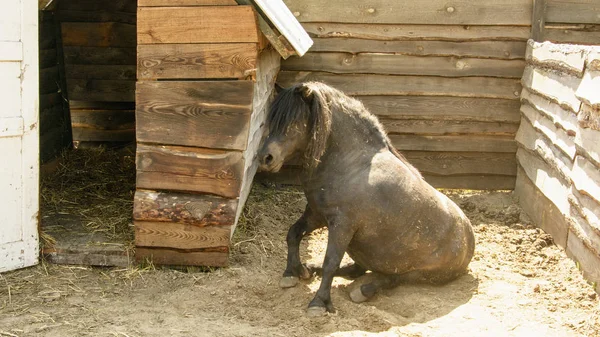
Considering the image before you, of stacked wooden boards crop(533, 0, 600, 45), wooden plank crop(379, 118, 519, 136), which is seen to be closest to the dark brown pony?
wooden plank crop(379, 118, 519, 136)

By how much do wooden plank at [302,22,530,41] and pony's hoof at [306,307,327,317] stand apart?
11.7ft

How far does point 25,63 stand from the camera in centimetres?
503

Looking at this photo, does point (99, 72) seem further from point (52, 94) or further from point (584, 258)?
point (584, 258)

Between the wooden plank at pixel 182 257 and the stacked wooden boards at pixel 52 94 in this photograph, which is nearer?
the wooden plank at pixel 182 257

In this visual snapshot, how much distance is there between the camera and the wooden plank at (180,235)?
5289 millimetres

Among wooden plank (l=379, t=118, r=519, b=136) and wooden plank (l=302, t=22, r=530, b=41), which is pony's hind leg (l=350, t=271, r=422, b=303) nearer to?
wooden plank (l=379, t=118, r=519, b=136)

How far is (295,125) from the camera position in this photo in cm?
470

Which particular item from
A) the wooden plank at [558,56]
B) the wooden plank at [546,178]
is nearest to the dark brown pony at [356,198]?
the wooden plank at [546,178]

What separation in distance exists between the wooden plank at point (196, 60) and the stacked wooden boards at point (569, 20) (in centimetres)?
359

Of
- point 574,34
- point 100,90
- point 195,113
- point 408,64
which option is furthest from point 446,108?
point 100,90

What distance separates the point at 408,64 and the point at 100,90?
3506 millimetres

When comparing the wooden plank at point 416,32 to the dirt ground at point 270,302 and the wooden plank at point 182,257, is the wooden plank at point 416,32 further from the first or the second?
the wooden plank at point 182,257

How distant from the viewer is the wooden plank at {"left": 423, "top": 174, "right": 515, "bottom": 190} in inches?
305

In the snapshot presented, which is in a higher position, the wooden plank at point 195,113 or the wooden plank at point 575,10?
the wooden plank at point 575,10
